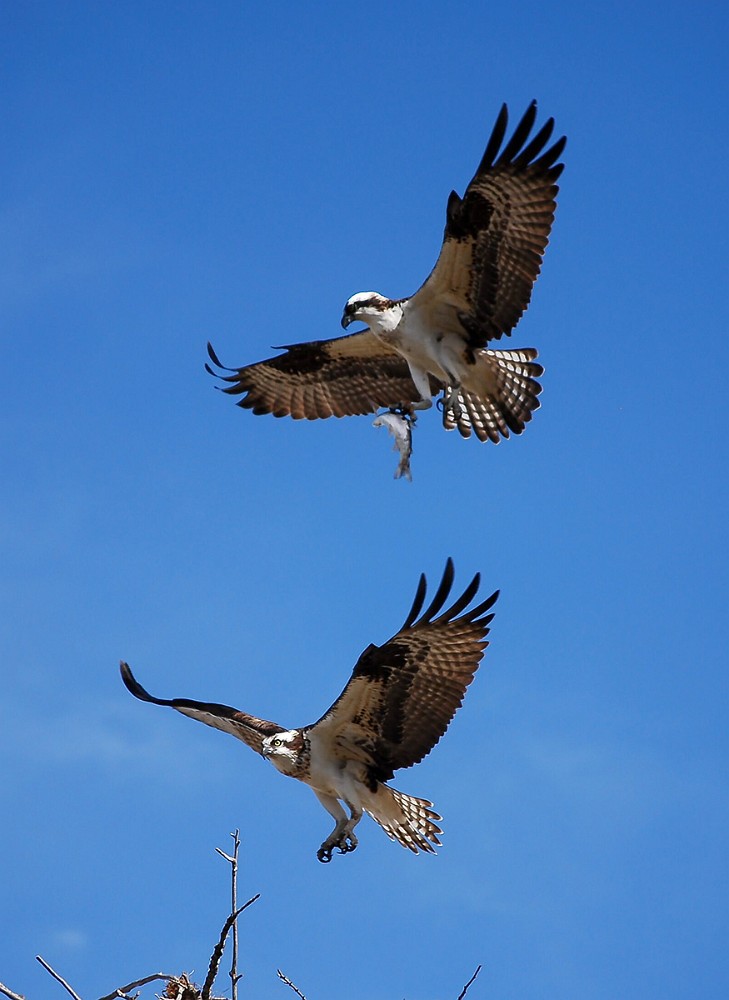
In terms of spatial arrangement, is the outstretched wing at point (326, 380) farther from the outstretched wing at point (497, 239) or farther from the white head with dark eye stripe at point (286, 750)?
the white head with dark eye stripe at point (286, 750)

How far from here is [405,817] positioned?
9289mm

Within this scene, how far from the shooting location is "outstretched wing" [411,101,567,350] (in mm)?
10000

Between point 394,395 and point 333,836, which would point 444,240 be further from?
point 333,836

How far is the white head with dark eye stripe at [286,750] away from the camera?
9164mm

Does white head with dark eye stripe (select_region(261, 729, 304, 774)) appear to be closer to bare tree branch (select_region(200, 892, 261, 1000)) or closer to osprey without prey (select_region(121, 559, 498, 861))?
osprey without prey (select_region(121, 559, 498, 861))

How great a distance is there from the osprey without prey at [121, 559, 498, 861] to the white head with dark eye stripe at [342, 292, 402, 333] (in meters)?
2.45

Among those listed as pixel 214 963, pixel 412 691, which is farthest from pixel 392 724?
pixel 214 963

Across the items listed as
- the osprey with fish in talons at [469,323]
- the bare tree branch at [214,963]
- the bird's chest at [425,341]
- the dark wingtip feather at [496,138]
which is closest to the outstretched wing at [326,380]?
the osprey with fish in talons at [469,323]

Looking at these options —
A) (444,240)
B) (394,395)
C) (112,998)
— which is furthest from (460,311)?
(112,998)

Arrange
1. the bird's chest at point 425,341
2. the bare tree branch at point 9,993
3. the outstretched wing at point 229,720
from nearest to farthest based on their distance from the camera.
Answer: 1. the bare tree branch at point 9,993
2. the outstretched wing at point 229,720
3. the bird's chest at point 425,341

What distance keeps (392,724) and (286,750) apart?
2.17 ft

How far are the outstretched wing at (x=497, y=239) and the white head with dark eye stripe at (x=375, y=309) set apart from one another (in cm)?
18

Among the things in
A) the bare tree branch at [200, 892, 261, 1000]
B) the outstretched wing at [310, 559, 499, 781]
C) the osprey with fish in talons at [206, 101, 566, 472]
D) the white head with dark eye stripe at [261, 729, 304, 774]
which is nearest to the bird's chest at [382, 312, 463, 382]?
the osprey with fish in talons at [206, 101, 566, 472]

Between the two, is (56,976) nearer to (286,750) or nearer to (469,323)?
(286,750)
